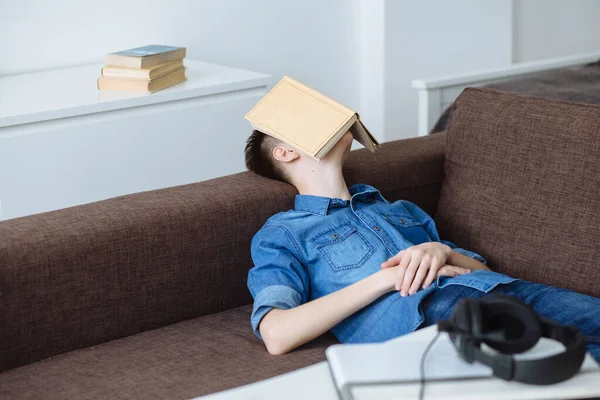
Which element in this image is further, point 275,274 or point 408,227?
point 408,227

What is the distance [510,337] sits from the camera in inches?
36.2

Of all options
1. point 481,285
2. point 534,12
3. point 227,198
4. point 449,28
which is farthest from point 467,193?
point 534,12

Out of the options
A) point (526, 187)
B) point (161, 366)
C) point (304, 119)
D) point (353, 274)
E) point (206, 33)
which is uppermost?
point (206, 33)

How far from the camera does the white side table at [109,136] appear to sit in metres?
2.09

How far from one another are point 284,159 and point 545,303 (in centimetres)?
52

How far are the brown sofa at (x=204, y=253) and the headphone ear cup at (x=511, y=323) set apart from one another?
1.53 feet

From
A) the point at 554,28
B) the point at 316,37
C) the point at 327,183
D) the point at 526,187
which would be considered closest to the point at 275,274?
the point at 327,183

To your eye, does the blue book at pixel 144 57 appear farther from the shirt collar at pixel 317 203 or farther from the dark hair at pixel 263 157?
the shirt collar at pixel 317 203

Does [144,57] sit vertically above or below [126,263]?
above

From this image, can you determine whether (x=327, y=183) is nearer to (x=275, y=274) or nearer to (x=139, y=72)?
(x=275, y=274)

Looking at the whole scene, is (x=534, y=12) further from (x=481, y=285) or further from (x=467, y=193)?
(x=481, y=285)

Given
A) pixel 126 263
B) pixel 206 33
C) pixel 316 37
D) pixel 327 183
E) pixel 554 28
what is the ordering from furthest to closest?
1. pixel 554 28
2. pixel 316 37
3. pixel 206 33
4. pixel 327 183
5. pixel 126 263

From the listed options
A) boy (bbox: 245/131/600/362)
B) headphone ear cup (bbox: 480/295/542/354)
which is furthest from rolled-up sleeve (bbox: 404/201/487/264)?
headphone ear cup (bbox: 480/295/542/354)

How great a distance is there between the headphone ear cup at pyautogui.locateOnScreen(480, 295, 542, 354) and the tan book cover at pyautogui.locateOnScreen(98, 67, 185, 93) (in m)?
1.50
